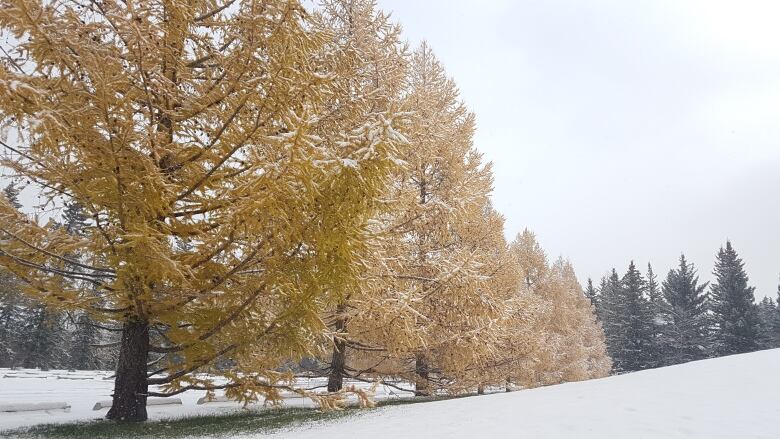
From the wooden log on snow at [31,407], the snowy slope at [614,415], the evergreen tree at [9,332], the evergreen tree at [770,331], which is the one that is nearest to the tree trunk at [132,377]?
the snowy slope at [614,415]

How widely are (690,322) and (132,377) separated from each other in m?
49.3

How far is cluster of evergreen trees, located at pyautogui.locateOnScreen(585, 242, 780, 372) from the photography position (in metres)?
39.2

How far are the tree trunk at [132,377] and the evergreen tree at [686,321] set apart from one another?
47.5 m

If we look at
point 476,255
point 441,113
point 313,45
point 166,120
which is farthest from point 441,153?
point 166,120

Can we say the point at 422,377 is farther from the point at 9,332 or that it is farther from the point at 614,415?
the point at 9,332

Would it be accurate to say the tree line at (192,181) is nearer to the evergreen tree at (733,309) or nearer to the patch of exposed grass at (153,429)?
the patch of exposed grass at (153,429)

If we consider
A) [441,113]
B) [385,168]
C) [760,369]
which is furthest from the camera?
[441,113]

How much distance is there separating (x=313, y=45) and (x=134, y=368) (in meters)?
4.98

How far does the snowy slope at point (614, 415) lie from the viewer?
14.6 feet

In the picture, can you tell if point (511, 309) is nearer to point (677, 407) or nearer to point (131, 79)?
point (677, 407)

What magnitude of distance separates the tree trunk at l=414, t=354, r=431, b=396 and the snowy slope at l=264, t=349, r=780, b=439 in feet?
17.0

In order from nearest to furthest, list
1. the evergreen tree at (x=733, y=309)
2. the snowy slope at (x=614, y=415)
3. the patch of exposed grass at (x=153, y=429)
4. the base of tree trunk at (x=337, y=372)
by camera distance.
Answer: the snowy slope at (x=614, y=415) → the patch of exposed grass at (x=153, y=429) → the base of tree trunk at (x=337, y=372) → the evergreen tree at (x=733, y=309)

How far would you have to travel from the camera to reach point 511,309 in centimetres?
1089

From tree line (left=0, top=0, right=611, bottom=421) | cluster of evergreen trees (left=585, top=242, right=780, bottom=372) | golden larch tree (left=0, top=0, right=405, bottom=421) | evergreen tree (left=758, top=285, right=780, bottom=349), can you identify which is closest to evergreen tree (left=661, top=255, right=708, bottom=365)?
cluster of evergreen trees (left=585, top=242, right=780, bottom=372)
